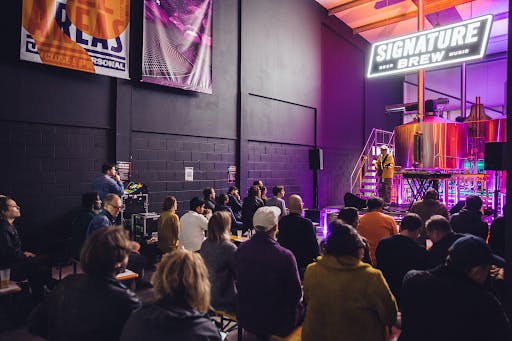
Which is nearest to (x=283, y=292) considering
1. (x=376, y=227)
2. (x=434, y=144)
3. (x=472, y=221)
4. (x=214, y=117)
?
(x=376, y=227)

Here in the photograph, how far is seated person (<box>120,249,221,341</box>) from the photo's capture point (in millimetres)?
1507

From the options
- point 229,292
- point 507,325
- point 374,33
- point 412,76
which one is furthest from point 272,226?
point 412,76

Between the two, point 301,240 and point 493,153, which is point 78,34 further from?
point 493,153

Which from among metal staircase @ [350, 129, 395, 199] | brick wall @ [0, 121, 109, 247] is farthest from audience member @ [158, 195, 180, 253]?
metal staircase @ [350, 129, 395, 199]

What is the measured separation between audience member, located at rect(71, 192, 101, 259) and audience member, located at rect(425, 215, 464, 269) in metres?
3.63

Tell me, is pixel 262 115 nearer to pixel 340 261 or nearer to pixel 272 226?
pixel 272 226

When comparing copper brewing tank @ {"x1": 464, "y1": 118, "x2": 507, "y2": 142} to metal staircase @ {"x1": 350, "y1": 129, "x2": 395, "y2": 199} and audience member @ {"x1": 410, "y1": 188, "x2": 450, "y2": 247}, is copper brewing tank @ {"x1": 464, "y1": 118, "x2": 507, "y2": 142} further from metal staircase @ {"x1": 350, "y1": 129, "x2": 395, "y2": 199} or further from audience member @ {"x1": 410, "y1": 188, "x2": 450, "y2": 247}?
audience member @ {"x1": 410, "y1": 188, "x2": 450, "y2": 247}

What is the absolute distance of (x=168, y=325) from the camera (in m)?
1.50

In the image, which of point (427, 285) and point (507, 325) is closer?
point (507, 325)

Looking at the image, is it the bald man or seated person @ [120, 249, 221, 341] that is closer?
seated person @ [120, 249, 221, 341]

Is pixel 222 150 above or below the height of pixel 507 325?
above

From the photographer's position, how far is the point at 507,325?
183 centimetres

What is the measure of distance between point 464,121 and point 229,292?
1214cm
